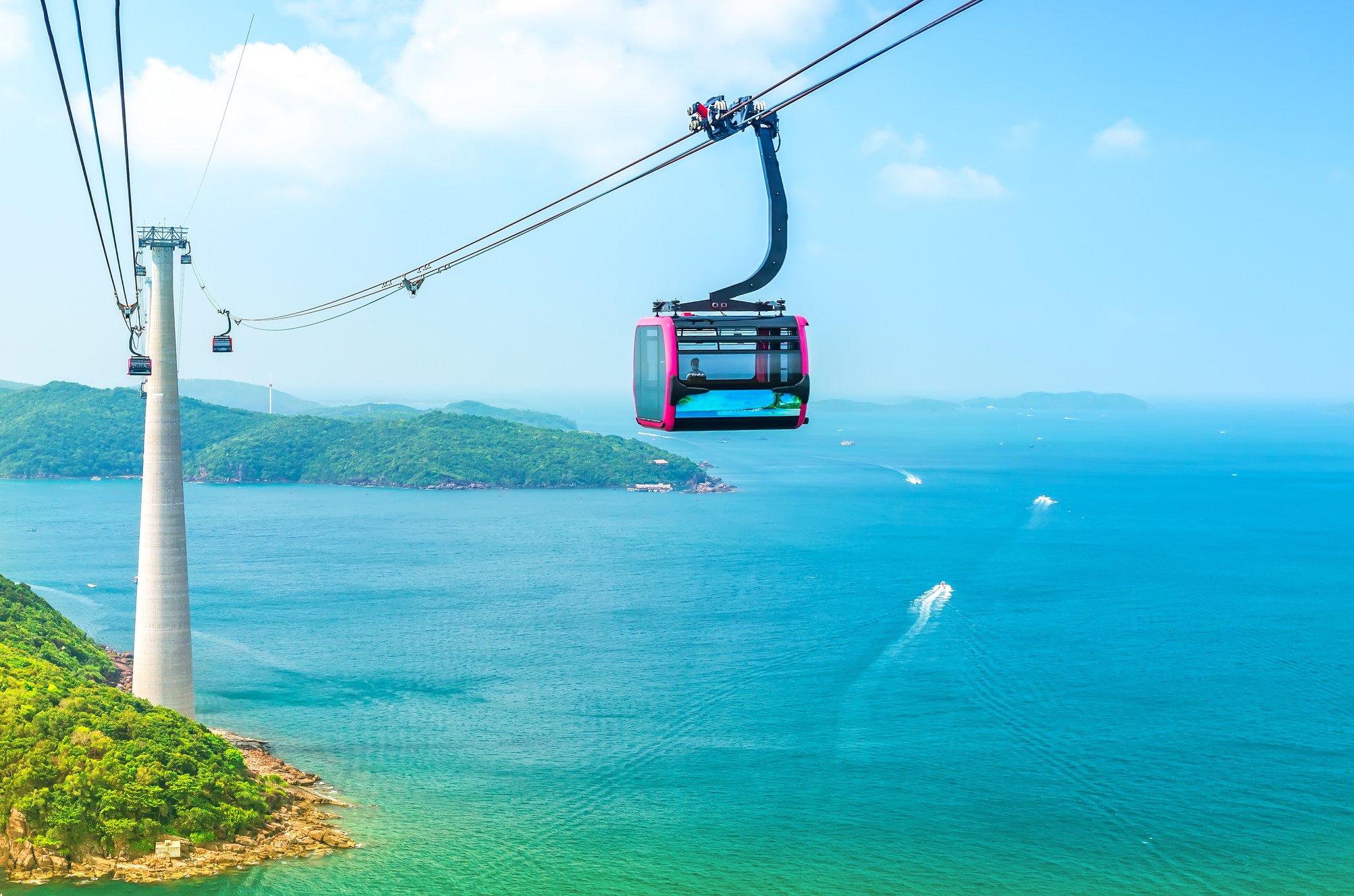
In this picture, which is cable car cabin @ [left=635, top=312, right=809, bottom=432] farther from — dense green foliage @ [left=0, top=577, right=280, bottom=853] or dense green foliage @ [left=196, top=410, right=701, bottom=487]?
dense green foliage @ [left=196, top=410, right=701, bottom=487]

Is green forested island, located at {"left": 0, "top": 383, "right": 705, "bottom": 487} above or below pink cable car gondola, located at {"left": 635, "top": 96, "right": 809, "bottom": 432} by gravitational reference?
below

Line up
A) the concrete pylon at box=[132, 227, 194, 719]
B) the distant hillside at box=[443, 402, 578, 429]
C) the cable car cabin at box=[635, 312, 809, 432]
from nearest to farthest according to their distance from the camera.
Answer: the cable car cabin at box=[635, 312, 809, 432], the concrete pylon at box=[132, 227, 194, 719], the distant hillside at box=[443, 402, 578, 429]

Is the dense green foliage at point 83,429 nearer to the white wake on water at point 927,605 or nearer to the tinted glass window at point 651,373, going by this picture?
the white wake on water at point 927,605

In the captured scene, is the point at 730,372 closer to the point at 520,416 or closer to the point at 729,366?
the point at 729,366

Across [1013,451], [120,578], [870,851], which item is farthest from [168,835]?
[1013,451]

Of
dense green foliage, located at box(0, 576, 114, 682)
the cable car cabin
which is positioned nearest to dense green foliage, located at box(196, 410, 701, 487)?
dense green foliage, located at box(0, 576, 114, 682)

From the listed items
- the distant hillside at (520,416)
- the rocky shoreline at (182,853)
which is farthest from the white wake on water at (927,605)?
the distant hillside at (520,416)
